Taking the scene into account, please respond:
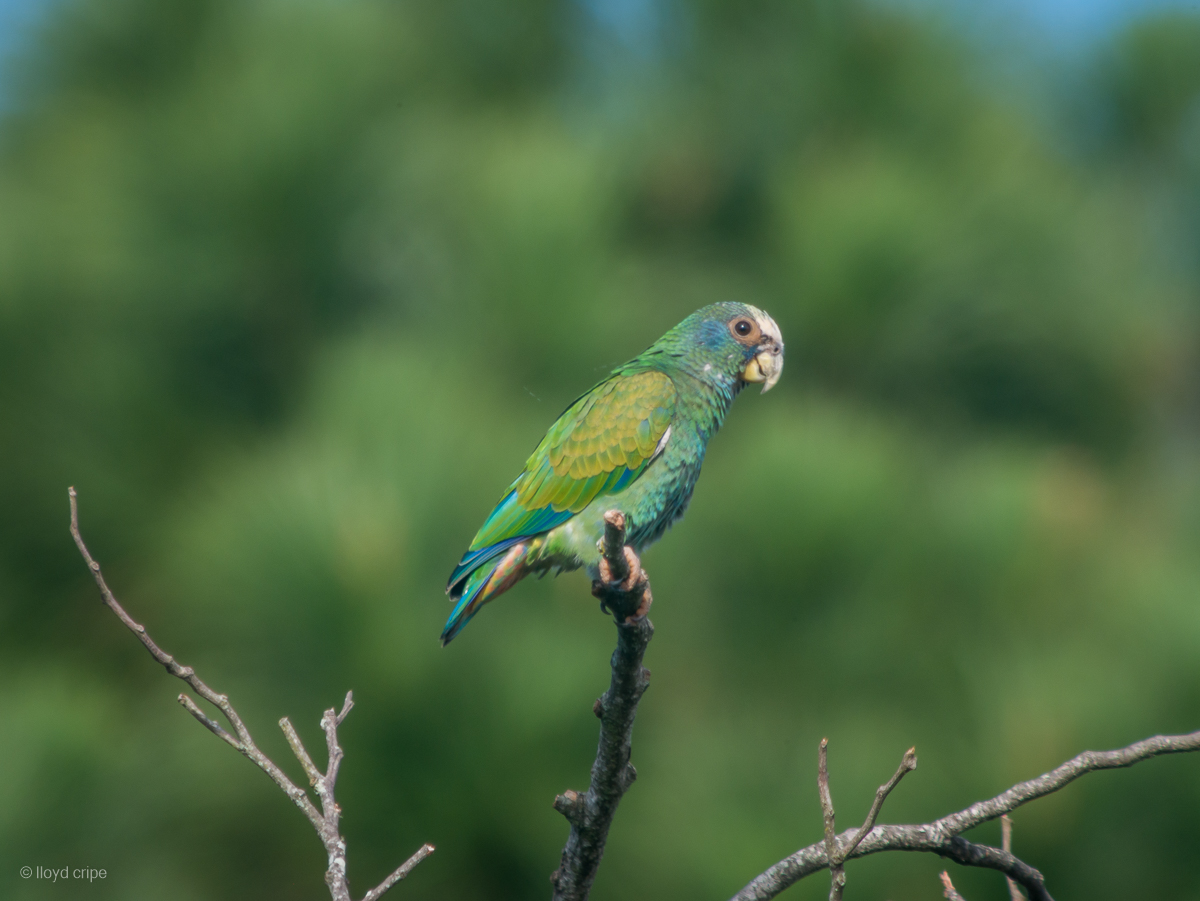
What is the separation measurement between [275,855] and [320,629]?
294 centimetres

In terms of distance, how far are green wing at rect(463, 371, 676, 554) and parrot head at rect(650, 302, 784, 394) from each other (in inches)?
10.8

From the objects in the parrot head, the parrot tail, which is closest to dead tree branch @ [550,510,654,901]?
the parrot tail

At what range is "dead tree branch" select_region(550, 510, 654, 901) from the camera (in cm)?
252

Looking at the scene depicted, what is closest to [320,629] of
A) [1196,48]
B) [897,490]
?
[897,490]

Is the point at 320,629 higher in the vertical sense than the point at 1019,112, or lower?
lower

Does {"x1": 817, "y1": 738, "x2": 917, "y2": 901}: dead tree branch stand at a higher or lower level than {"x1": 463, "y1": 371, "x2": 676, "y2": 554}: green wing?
lower

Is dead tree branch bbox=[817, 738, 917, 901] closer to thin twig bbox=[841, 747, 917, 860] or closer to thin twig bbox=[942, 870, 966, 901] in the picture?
thin twig bbox=[841, 747, 917, 860]

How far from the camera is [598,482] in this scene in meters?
3.65

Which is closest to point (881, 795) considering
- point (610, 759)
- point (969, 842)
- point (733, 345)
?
point (969, 842)

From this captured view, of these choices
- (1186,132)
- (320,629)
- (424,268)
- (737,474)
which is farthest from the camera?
(1186,132)

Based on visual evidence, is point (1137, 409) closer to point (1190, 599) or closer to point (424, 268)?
point (1190, 599)

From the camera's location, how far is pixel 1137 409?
13172 mm

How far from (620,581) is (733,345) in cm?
171

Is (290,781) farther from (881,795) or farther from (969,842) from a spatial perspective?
(969,842)
